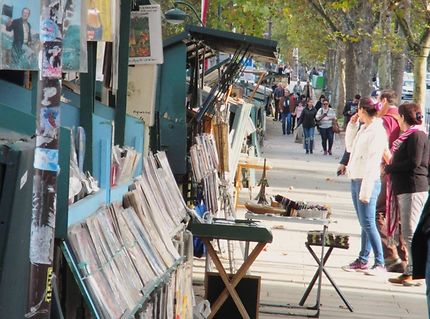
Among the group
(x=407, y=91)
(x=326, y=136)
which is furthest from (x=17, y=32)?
(x=407, y=91)

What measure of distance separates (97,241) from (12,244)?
677 millimetres

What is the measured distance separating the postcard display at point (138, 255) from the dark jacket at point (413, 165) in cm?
388

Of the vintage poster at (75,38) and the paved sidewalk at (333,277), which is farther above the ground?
the vintage poster at (75,38)

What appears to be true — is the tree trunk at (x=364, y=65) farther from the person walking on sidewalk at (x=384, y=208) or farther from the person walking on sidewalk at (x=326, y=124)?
the person walking on sidewalk at (x=384, y=208)

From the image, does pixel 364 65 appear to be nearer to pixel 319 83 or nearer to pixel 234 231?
pixel 234 231

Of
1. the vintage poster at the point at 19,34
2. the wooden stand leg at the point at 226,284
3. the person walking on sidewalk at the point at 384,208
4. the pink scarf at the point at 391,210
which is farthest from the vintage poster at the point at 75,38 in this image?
the person walking on sidewalk at the point at 384,208

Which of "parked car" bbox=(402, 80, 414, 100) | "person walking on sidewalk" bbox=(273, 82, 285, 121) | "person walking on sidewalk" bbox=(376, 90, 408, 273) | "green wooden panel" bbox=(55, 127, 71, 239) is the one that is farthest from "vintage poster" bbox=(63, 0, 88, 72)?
"parked car" bbox=(402, 80, 414, 100)

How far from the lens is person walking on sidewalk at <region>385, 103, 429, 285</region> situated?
10.9 metres

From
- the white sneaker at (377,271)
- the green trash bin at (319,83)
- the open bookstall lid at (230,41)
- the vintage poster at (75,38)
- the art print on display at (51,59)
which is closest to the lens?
the art print on display at (51,59)

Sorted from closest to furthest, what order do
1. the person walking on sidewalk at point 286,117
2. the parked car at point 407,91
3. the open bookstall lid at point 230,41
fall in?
the open bookstall lid at point 230,41, the person walking on sidewalk at point 286,117, the parked car at point 407,91

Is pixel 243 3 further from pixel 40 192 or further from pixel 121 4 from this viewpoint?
pixel 40 192

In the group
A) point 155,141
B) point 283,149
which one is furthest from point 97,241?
→ point 283,149

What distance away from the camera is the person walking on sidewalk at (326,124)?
30.5 meters

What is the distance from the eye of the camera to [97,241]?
17.2ft
